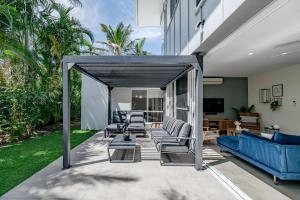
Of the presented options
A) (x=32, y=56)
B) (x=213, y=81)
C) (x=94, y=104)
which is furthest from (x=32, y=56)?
(x=213, y=81)

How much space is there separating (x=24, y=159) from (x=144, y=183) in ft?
14.0

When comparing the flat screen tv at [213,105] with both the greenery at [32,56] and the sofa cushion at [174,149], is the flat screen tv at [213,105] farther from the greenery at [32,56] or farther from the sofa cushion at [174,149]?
the greenery at [32,56]

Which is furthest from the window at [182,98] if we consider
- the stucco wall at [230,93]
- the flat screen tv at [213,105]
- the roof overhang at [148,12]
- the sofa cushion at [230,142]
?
the roof overhang at [148,12]

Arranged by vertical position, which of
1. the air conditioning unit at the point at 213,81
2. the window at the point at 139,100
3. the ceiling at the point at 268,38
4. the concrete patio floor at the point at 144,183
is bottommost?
the concrete patio floor at the point at 144,183

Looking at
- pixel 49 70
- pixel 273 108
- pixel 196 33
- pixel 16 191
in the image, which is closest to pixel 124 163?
pixel 16 191

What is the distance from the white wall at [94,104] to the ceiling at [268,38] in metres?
8.70

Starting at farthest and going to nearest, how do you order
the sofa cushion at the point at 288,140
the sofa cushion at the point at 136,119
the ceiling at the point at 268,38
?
1. the sofa cushion at the point at 136,119
2. the sofa cushion at the point at 288,140
3. the ceiling at the point at 268,38

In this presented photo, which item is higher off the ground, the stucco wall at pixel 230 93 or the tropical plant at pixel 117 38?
the tropical plant at pixel 117 38

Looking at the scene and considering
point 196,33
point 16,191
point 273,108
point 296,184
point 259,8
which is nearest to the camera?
point 259,8

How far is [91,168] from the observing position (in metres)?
6.11

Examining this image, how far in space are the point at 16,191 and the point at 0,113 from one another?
268 inches

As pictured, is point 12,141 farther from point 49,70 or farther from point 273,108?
point 273,108

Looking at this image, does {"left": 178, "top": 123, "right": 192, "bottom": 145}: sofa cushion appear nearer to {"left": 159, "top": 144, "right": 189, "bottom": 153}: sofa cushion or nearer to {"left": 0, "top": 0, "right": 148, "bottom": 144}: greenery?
{"left": 159, "top": 144, "right": 189, "bottom": 153}: sofa cushion

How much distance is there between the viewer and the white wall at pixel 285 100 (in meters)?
9.42
